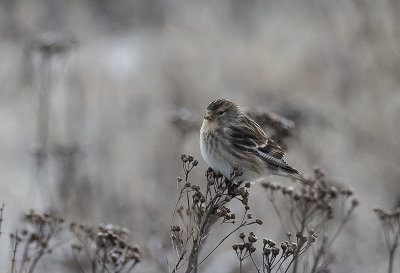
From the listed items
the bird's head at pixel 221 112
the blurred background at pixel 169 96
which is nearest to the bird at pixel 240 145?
the bird's head at pixel 221 112

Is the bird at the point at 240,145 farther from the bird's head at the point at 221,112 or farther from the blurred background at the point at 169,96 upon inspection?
the blurred background at the point at 169,96

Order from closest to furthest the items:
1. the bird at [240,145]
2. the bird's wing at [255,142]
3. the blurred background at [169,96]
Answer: the bird at [240,145] < the bird's wing at [255,142] < the blurred background at [169,96]

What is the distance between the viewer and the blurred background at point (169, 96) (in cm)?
1032

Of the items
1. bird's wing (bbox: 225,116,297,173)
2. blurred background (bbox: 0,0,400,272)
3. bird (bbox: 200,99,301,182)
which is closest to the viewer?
bird (bbox: 200,99,301,182)

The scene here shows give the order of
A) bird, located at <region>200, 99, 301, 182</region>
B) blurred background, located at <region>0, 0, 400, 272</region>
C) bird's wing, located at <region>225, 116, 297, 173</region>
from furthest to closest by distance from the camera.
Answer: blurred background, located at <region>0, 0, 400, 272</region>
bird's wing, located at <region>225, 116, 297, 173</region>
bird, located at <region>200, 99, 301, 182</region>

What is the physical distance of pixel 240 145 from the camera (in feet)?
21.2

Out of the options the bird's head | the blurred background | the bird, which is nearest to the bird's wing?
the bird

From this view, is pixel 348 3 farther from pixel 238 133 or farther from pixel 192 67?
pixel 238 133

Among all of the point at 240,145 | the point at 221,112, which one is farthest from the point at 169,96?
the point at 240,145

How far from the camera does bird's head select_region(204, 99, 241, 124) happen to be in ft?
21.3

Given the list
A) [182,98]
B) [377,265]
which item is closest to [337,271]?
[377,265]

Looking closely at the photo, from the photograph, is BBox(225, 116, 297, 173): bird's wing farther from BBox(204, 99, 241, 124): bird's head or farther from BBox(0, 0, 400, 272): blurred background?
BBox(0, 0, 400, 272): blurred background

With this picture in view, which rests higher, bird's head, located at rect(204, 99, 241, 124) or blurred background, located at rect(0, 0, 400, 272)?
blurred background, located at rect(0, 0, 400, 272)

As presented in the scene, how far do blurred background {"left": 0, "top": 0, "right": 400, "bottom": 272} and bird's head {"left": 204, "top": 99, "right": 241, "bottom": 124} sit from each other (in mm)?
1344
